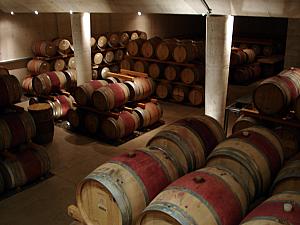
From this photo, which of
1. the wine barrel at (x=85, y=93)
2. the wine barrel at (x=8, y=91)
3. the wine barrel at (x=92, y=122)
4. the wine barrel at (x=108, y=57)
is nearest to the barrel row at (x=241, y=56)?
the wine barrel at (x=108, y=57)

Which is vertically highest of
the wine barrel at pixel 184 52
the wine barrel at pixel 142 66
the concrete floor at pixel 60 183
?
the wine barrel at pixel 184 52

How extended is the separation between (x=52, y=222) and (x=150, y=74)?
7298mm

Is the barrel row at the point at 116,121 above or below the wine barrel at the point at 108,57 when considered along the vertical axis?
below

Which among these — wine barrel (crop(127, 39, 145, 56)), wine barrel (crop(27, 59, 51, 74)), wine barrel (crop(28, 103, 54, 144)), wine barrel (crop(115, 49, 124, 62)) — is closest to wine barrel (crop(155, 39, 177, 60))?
wine barrel (crop(127, 39, 145, 56))

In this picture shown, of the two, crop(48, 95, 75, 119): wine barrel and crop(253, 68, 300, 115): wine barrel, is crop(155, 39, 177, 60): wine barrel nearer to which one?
crop(48, 95, 75, 119): wine barrel

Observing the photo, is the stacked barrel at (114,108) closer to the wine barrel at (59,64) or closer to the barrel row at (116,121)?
the barrel row at (116,121)

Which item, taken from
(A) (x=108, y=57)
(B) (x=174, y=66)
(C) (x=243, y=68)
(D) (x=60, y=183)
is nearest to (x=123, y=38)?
(A) (x=108, y=57)

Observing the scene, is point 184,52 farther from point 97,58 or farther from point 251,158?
point 251,158

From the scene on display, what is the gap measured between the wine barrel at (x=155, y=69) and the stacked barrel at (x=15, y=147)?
5.77m

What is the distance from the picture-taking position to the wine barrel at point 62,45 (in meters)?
12.2

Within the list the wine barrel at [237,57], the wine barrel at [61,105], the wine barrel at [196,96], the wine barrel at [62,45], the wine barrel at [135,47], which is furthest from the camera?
the wine barrel at [237,57]

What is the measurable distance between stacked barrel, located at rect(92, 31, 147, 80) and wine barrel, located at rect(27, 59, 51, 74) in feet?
7.01

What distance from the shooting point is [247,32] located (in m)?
18.5

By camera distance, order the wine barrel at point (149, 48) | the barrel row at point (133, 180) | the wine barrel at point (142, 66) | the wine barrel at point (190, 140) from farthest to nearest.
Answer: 1. the wine barrel at point (142, 66)
2. the wine barrel at point (149, 48)
3. the wine barrel at point (190, 140)
4. the barrel row at point (133, 180)
